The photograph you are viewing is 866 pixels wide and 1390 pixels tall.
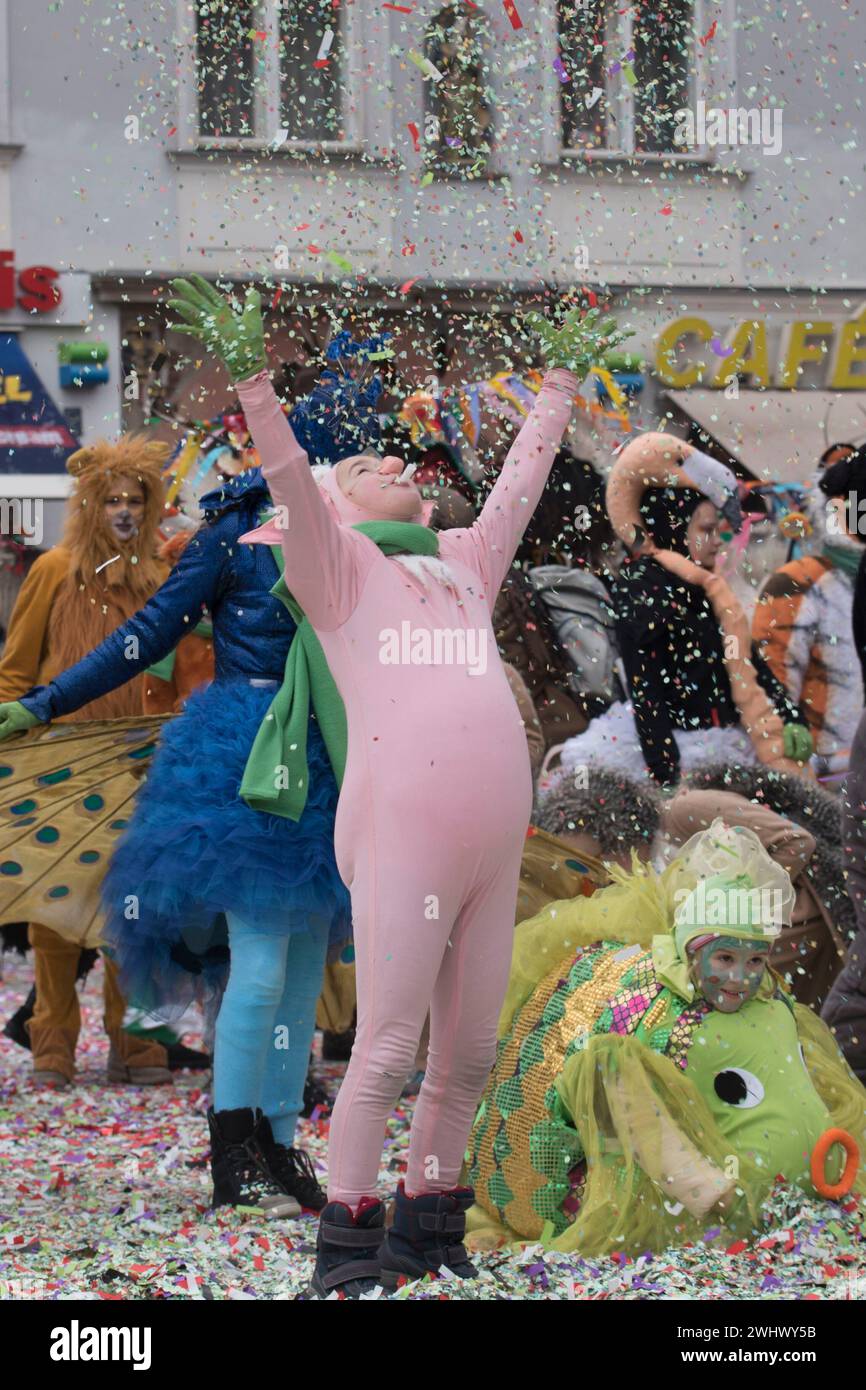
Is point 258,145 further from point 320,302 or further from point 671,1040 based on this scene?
point 671,1040

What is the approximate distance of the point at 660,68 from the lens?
194 inches

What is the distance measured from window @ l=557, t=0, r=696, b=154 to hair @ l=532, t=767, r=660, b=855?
63.2 inches

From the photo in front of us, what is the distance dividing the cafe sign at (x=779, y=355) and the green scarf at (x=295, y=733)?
338 centimetres

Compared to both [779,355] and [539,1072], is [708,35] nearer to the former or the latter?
[539,1072]

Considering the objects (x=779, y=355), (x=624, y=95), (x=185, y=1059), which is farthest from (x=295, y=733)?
(x=779, y=355)

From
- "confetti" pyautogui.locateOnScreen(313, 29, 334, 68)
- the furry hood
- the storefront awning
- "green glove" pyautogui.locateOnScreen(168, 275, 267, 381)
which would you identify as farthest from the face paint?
the storefront awning

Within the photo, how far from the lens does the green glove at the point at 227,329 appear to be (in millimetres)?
2770

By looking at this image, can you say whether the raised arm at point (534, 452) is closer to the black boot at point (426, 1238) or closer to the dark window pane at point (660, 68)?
the black boot at point (426, 1238)

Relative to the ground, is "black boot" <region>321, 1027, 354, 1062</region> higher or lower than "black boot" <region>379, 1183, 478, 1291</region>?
lower

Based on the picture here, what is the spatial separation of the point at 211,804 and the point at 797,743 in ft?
6.19

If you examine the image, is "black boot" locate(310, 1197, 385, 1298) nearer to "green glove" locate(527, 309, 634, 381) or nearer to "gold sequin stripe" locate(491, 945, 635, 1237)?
"gold sequin stripe" locate(491, 945, 635, 1237)

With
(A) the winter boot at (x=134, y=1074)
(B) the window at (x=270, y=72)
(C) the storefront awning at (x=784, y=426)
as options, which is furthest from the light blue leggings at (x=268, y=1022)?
(C) the storefront awning at (x=784, y=426)

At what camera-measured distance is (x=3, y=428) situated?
336 inches

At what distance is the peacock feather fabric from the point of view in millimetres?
3777
